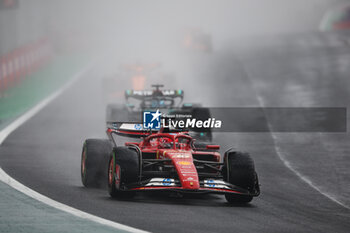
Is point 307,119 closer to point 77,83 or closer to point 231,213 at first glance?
point 231,213

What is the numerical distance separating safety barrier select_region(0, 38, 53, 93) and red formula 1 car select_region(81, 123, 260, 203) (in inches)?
648

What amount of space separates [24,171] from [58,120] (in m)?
10.5

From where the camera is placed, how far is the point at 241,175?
440 inches

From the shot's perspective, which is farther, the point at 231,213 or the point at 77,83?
the point at 77,83

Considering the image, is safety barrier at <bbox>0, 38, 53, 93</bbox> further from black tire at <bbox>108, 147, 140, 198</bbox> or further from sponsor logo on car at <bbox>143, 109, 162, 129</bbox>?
black tire at <bbox>108, 147, 140, 198</bbox>

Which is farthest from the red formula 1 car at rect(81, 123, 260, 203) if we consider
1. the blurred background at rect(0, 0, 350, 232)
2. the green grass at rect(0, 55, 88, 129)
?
the green grass at rect(0, 55, 88, 129)

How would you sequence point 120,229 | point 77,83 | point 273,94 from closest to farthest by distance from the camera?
point 120,229 → point 273,94 → point 77,83

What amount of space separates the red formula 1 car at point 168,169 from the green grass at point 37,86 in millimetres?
8369

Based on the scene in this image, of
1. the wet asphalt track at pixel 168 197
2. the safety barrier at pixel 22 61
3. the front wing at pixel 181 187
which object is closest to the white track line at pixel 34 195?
the wet asphalt track at pixel 168 197

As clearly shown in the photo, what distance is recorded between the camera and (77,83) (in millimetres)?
36938

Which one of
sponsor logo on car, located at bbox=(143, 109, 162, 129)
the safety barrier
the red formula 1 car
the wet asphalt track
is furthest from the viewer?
the safety barrier

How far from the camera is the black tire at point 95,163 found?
1225 centimetres

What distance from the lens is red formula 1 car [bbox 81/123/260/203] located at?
1077 cm

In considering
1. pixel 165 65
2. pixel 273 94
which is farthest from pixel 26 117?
pixel 165 65
